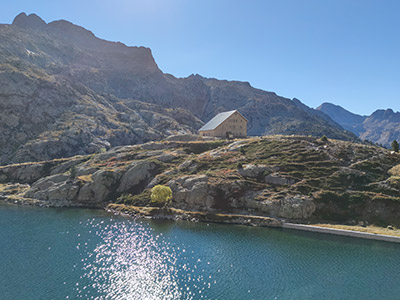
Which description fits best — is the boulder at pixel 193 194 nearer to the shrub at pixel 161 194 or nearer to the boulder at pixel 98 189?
the shrub at pixel 161 194

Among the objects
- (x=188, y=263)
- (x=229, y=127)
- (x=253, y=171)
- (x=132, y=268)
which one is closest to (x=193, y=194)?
(x=253, y=171)

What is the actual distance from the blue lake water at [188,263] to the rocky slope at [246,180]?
46.4ft

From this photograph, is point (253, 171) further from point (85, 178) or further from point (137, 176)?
point (85, 178)

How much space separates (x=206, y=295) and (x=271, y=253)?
2367 cm

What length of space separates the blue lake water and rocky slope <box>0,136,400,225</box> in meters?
14.1

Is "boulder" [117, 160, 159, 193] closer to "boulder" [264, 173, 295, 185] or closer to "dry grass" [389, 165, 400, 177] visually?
"boulder" [264, 173, 295, 185]

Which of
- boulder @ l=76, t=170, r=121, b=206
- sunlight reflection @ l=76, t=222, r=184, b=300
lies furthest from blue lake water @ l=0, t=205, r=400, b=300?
boulder @ l=76, t=170, r=121, b=206

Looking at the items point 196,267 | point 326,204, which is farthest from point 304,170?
point 196,267

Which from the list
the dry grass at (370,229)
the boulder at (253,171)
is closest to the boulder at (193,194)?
the boulder at (253,171)

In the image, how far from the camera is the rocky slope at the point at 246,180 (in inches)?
3339

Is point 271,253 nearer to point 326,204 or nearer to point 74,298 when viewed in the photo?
point 326,204

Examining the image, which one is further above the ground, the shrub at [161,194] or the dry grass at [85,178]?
the shrub at [161,194]

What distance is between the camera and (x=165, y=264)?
178ft

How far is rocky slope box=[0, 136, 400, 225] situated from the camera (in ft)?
278
